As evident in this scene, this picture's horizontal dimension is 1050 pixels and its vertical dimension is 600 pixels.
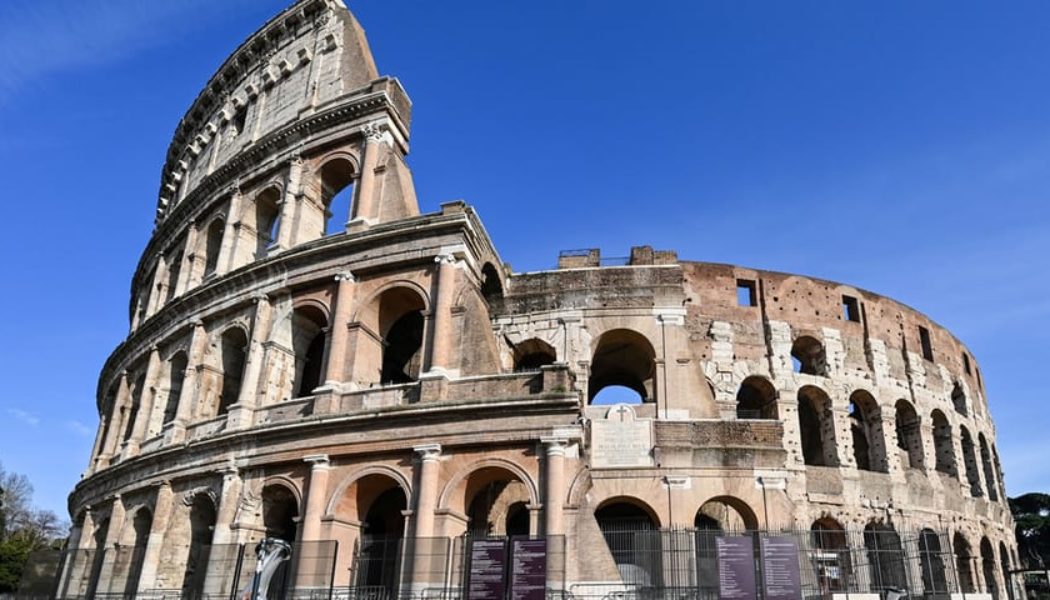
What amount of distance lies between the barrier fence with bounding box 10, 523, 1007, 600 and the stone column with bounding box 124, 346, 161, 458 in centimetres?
434

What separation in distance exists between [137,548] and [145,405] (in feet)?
14.5

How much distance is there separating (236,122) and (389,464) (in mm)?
15159

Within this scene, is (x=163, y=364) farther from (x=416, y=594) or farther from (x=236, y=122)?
(x=416, y=594)

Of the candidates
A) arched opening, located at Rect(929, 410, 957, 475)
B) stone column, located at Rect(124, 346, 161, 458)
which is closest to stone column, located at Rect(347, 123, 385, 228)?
stone column, located at Rect(124, 346, 161, 458)

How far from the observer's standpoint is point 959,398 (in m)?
Answer: 26.3

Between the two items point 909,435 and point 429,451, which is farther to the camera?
point 909,435

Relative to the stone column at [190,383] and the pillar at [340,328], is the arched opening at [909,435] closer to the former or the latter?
the pillar at [340,328]

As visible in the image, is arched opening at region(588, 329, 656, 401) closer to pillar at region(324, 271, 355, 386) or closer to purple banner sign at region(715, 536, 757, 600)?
pillar at region(324, 271, 355, 386)

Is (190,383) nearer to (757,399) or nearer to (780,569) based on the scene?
(780,569)

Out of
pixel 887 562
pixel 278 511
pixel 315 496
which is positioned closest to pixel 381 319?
pixel 315 496

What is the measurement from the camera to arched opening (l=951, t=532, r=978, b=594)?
904 inches

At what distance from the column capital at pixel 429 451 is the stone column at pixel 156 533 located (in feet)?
23.6

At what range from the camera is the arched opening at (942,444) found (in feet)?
80.5

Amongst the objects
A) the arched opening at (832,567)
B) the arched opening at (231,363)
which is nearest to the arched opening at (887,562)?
the arched opening at (832,567)
